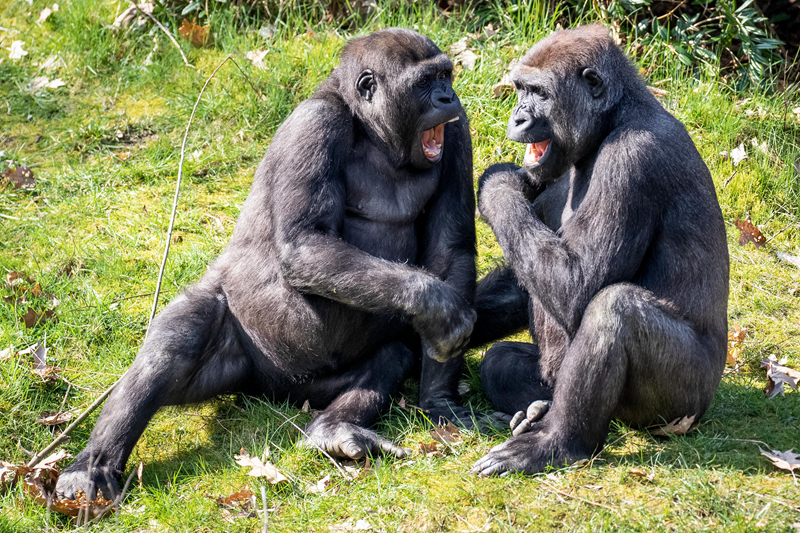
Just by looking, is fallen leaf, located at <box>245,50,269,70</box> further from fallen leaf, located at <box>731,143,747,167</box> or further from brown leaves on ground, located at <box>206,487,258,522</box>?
brown leaves on ground, located at <box>206,487,258,522</box>

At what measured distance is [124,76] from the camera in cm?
822

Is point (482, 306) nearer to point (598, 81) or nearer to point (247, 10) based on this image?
point (598, 81)

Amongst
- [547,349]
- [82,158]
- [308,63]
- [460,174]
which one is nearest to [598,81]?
[460,174]

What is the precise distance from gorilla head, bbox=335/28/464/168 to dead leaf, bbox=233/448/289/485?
1.83m

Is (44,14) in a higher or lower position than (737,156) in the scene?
higher

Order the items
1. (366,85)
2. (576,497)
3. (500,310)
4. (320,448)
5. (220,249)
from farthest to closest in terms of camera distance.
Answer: (220,249) → (500,310) → (366,85) → (320,448) → (576,497)

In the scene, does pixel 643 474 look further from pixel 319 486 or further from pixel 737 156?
pixel 737 156

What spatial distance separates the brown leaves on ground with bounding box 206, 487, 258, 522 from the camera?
411 centimetres

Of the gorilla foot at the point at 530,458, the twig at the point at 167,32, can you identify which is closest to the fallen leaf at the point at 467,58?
the twig at the point at 167,32

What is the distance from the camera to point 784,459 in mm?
4129

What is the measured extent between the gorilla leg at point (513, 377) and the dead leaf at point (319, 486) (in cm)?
111

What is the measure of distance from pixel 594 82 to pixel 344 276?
1.63 m

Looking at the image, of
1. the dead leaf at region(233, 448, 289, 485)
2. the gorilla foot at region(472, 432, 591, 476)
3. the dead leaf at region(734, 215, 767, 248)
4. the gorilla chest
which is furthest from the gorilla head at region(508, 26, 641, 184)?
the dead leaf at region(734, 215, 767, 248)

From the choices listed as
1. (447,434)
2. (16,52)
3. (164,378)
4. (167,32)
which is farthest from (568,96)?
(16,52)
